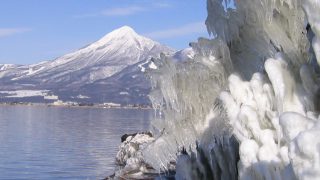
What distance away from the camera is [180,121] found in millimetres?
15430

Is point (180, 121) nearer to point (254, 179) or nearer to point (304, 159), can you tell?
point (254, 179)

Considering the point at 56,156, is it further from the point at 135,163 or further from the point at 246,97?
the point at 246,97

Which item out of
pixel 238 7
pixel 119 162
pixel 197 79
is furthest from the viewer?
pixel 119 162

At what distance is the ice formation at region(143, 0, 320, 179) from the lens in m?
10.2

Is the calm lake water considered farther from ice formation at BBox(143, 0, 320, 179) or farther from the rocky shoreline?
ice formation at BBox(143, 0, 320, 179)

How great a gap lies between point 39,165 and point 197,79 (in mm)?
59213

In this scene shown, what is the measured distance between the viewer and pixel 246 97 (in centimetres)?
1239

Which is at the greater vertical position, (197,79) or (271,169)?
(197,79)

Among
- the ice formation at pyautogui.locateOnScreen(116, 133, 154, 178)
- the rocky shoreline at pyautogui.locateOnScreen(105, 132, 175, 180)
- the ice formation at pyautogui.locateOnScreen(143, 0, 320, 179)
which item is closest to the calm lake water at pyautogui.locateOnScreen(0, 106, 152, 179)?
the ice formation at pyautogui.locateOnScreen(116, 133, 154, 178)

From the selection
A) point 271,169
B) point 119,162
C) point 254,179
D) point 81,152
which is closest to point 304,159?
point 271,169

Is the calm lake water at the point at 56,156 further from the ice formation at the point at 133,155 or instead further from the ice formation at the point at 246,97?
the ice formation at the point at 246,97

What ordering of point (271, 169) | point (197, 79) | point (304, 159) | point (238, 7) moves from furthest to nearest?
point (197, 79), point (238, 7), point (271, 169), point (304, 159)

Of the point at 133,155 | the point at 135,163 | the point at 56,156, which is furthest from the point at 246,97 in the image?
the point at 56,156

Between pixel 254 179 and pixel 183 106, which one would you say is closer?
pixel 254 179
